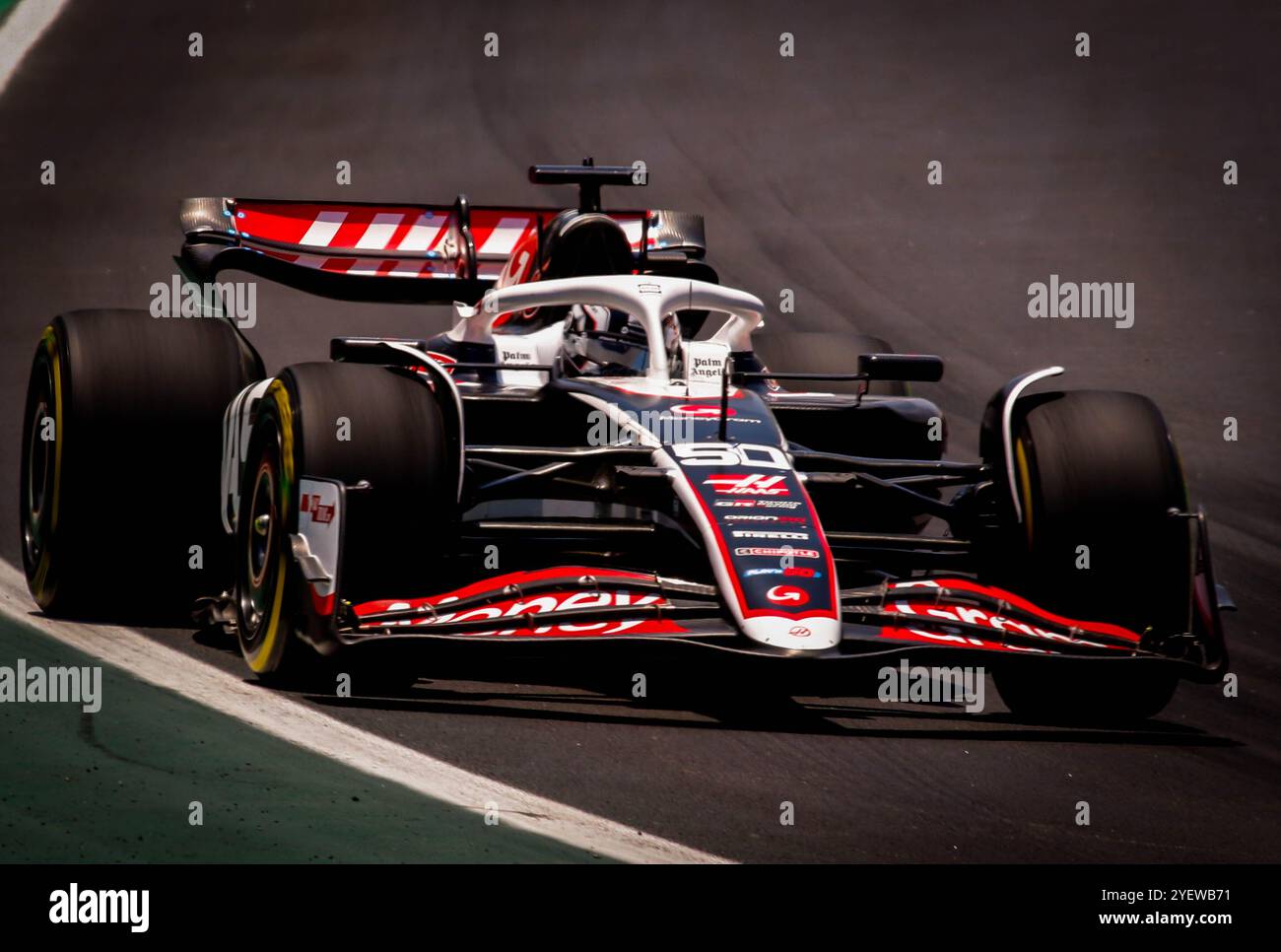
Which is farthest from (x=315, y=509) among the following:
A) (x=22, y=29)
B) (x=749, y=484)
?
(x=22, y=29)

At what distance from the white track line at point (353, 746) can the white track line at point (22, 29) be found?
47.0ft

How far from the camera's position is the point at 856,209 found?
17.6 meters

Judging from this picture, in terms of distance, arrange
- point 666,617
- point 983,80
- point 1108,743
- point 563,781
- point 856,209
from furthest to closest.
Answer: point 983,80, point 856,209, point 1108,743, point 666,617, point 563,781

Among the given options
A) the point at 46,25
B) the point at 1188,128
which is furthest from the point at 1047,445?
A: the point at 46,25

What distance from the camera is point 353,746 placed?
608 centimetres

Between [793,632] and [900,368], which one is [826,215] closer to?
[900,368]

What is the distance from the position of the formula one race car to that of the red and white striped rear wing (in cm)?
148

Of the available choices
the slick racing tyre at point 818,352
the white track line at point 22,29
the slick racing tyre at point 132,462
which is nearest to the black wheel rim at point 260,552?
the slick racing tyre at point 132,462

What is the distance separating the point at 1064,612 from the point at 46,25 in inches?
719

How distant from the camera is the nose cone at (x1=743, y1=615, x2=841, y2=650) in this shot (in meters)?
6.28

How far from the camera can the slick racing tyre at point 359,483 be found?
6.73 metres

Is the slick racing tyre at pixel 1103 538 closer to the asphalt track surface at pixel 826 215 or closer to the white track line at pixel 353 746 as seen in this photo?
the asphalt track surface at pixel 826 215

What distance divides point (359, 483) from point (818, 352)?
437 centimetres

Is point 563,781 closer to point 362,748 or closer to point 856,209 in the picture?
point 362,748
